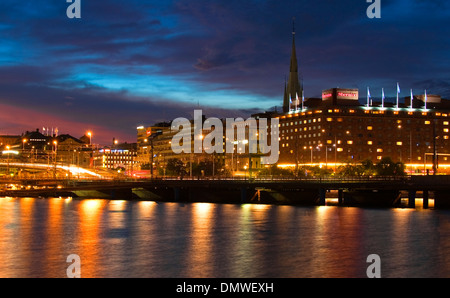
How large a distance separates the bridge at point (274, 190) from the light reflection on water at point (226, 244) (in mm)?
13415

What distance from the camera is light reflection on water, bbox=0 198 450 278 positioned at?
42.5 m

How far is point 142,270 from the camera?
4219 cm

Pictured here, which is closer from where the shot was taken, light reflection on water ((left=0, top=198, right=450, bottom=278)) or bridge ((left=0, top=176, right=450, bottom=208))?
light reflection on water ((left=0, top=198, right=450, bottom=278))

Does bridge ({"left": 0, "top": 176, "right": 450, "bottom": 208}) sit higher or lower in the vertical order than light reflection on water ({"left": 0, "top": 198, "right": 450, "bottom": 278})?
higher

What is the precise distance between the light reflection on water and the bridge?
44.0ft

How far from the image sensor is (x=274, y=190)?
379 feet

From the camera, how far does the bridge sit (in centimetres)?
9775

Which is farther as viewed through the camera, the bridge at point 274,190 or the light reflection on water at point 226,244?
the bridge at point 274,190

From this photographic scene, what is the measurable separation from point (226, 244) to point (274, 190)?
2439 inches

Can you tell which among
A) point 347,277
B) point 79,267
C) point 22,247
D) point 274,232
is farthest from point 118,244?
point 347,277

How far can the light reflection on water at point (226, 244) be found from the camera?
42.5 m
